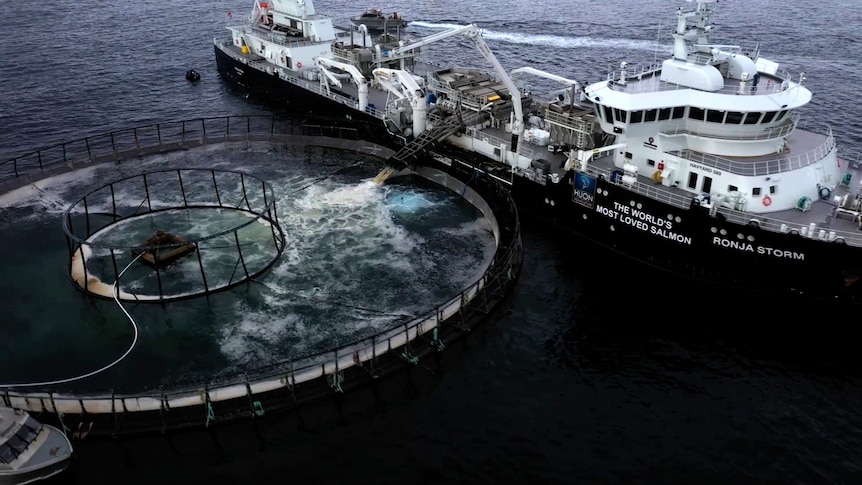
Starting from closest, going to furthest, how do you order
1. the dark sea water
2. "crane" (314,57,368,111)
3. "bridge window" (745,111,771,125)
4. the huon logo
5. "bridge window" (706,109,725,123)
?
the dark sea water → "bridge window" (745,111,771,125) → "bridge window" (706,109,725,123) → the huon logo → "crane" (314,57,368,111)

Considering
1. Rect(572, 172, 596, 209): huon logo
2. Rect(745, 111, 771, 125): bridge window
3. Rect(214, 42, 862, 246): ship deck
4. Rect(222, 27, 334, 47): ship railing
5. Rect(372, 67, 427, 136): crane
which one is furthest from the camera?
Rect(222, 27, 334, 47): ship railing

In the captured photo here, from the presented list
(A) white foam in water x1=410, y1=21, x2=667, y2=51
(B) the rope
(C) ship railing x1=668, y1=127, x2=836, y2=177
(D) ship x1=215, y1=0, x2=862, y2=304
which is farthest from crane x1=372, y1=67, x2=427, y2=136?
(A) white foam in water x1=410, y1=21, x2=667, y2=51

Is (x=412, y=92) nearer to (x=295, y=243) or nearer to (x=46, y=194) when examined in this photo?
(x=295, y=243)

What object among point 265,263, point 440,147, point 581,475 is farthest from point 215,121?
point 581,475

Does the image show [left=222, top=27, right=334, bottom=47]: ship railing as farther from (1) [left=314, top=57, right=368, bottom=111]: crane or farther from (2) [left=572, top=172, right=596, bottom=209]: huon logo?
(2) [left=572, top=172, right=596, bottom=209]: huon logo

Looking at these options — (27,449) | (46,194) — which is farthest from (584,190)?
(46,194)

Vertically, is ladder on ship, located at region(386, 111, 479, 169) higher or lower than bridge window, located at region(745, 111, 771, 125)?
lower
